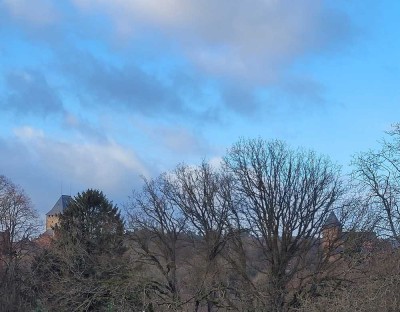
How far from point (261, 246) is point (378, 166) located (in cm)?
873

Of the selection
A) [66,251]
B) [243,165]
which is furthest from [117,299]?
[243,165]

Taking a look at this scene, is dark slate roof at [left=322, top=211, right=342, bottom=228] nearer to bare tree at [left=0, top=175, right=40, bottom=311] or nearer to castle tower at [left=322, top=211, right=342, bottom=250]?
castle tower at [left=322, top=211, right=342, bottom=250]

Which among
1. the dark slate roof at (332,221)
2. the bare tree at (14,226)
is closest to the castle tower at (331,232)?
the dark slate roof at (332,221)

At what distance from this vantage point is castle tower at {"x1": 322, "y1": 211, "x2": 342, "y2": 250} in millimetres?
35062

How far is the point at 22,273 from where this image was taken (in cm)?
3834

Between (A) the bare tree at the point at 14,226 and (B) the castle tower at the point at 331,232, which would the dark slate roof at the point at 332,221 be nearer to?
(B) the castle tower at the point at 331,232

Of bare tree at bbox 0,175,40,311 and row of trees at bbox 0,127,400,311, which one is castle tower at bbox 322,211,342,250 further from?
bare tree at bbox 0,175,40,311

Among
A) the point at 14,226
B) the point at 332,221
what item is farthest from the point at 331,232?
the point at 14,226

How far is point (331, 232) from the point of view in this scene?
36031 millimetres

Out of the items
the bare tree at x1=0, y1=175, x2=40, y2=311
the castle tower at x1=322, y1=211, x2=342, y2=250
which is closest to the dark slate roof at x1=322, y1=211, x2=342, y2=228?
the castle tower at x1=322, y1=211, x2=342, y2=250

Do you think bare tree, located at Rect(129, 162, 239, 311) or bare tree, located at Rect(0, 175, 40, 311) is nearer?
bare tree, located at Rect(129, 162, 239, 311)

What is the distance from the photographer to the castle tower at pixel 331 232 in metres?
35.1

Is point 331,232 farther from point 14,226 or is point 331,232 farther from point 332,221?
point 14,226

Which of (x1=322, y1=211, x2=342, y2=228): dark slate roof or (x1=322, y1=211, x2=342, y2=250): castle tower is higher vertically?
(x1=322, y1=211, x2=342, y2=228): dark slate roof
